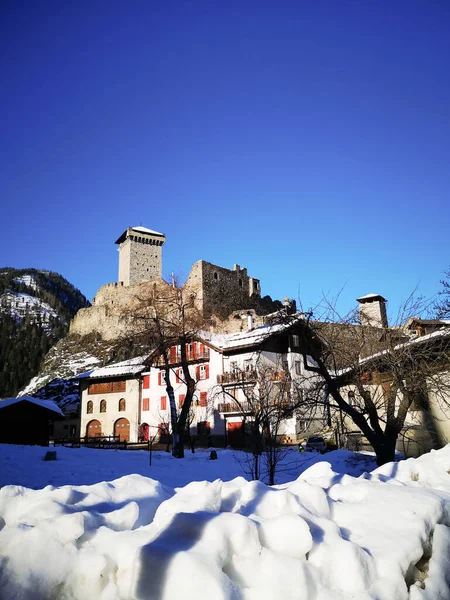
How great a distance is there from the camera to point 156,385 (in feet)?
132

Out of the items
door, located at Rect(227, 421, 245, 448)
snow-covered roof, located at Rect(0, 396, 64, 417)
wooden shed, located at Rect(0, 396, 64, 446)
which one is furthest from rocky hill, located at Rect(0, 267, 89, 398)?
snow-covered roof, located at Rect(0, 396, 64, 417)

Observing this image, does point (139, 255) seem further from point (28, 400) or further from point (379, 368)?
point (379, 368)

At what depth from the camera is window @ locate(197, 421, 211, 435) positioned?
116ft

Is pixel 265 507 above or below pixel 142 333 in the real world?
below

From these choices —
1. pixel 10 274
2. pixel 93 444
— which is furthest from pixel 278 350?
pixel 10 274

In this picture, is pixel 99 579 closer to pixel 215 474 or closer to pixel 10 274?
pixel 215 474

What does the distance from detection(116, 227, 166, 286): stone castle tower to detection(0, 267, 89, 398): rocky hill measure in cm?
2980

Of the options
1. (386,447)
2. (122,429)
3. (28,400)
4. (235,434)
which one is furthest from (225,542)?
(122,429)

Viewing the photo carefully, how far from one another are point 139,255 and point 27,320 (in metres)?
66.0

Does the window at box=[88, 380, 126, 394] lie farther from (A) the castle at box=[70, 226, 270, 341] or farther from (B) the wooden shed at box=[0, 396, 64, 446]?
(B) the wooden shed at box=[0, 396, 64, 446]

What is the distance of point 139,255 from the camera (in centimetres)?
8169

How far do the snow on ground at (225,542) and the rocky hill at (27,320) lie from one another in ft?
298

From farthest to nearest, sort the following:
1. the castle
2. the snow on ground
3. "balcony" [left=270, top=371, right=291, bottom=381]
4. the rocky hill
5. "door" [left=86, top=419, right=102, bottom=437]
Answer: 1. the rocky hill
2. the castle
3. "door" [left=86, top=419, right=102, bottom=437]
4. "balcony" [left=270, top=371, right=291, bottom=381]
5. the snow on ground

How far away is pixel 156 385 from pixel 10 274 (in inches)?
6499
